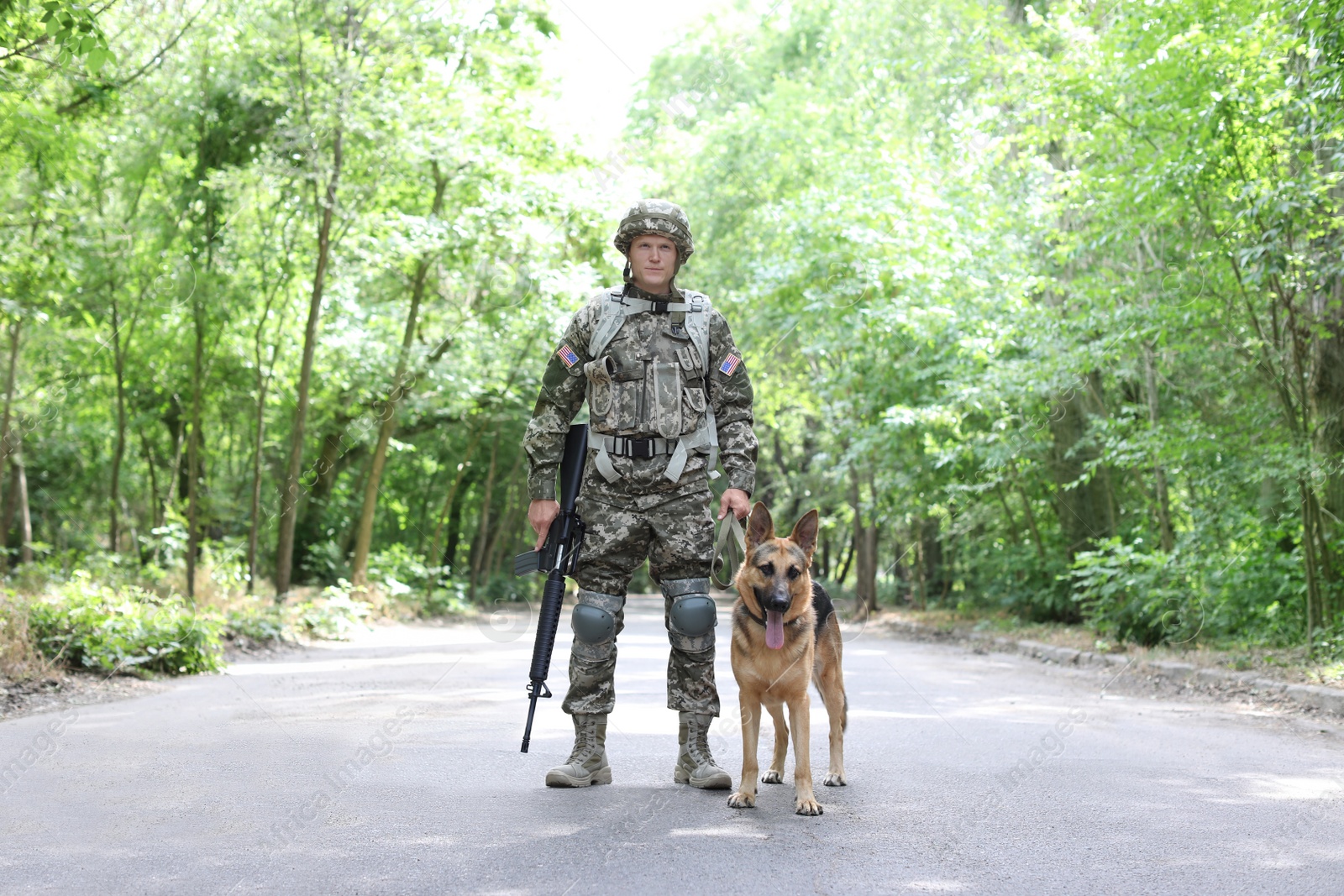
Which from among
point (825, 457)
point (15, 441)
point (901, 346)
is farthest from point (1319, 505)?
point (15, 441)

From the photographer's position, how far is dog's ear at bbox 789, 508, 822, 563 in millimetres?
5199

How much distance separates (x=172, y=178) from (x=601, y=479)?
15321 mm

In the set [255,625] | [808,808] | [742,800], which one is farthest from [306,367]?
[808,808]

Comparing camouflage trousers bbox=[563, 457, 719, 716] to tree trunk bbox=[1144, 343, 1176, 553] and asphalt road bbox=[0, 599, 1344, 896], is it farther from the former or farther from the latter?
tree trunk bbox=[1144, 343, 1176, 553]

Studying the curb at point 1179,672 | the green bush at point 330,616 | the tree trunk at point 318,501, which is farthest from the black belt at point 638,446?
the tree trunk at point 318,501

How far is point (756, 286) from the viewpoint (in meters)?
20.1

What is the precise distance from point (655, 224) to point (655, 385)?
2.36 ft

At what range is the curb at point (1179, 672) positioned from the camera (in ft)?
27.9

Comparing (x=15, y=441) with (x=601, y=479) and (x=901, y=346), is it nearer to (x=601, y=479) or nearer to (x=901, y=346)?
(x=901, y=346)

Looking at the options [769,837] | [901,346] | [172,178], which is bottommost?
[769,837]

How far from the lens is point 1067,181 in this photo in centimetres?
1259

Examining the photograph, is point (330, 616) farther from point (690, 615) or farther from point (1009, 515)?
point (690, 615)

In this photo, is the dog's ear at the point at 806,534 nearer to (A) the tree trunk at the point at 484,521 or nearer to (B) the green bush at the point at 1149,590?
(B) the green bush at the point at 1149,590

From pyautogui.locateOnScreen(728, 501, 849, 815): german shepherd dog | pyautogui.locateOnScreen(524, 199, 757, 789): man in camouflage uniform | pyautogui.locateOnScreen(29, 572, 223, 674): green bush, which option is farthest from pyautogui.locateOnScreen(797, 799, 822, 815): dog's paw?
pyautogui.locateOnScreen(29, 572, 223, 674): green bush
